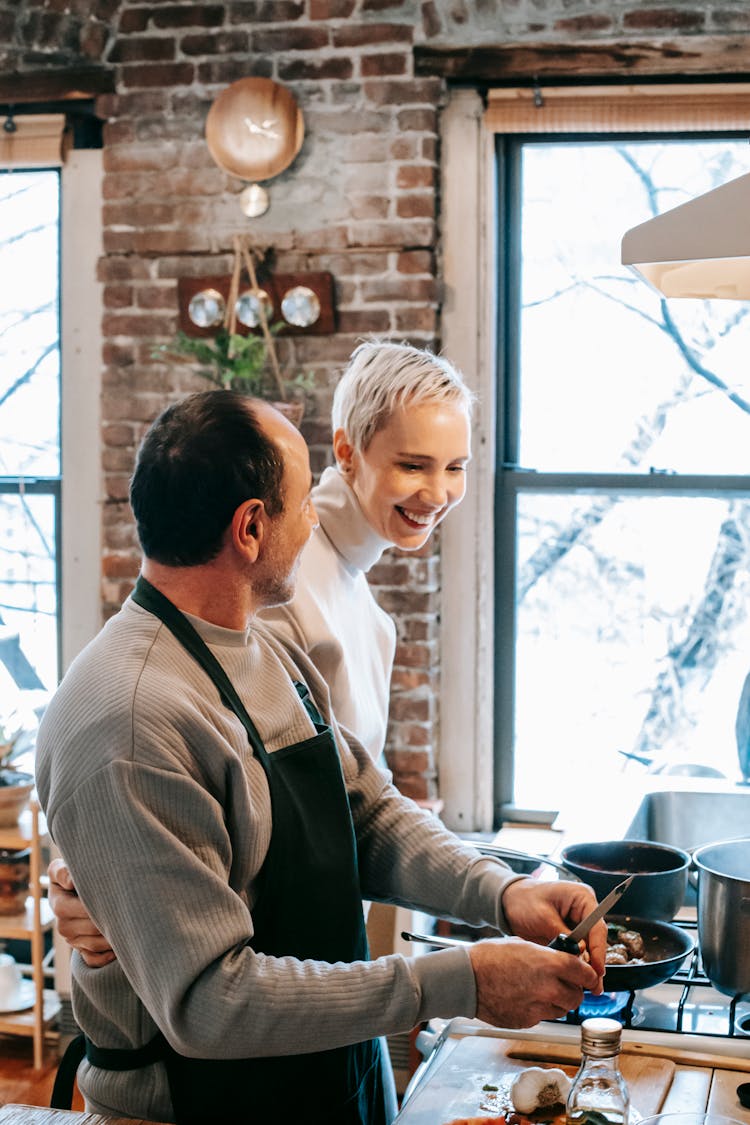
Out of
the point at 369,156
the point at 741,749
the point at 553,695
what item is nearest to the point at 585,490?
the point at 553,695

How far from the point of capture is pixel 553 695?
11.8ft

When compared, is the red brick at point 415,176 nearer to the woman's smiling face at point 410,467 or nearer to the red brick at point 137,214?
the red brick at point 137,214

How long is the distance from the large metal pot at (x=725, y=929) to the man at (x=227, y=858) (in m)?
0.20

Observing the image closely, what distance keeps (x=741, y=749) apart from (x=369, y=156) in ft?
6.28

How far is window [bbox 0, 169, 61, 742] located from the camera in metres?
3.79

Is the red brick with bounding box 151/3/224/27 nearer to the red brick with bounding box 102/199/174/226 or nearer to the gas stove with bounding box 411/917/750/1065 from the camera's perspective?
the red brick with bounding box 102/199/174/226

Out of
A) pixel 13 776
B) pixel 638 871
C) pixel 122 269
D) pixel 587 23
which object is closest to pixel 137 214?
pixel 122 269

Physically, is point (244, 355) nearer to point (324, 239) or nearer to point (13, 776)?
point (324, 239)

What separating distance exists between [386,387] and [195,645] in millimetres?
852

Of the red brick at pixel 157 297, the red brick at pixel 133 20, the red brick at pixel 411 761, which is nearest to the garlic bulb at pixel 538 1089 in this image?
the red brick at pixel 411 761

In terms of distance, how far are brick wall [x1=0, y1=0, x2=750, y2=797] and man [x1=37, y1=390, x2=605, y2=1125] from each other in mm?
1888

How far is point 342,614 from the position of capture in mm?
2230

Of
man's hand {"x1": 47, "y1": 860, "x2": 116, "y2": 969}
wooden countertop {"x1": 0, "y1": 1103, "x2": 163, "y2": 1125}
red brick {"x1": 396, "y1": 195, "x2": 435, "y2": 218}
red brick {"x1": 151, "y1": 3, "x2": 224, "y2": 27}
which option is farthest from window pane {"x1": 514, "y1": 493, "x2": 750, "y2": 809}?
wooden countertop {"x1": 0, "y1": 1103, "x2": 163, "y2": 1125}

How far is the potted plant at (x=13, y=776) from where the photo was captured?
11.6ft
